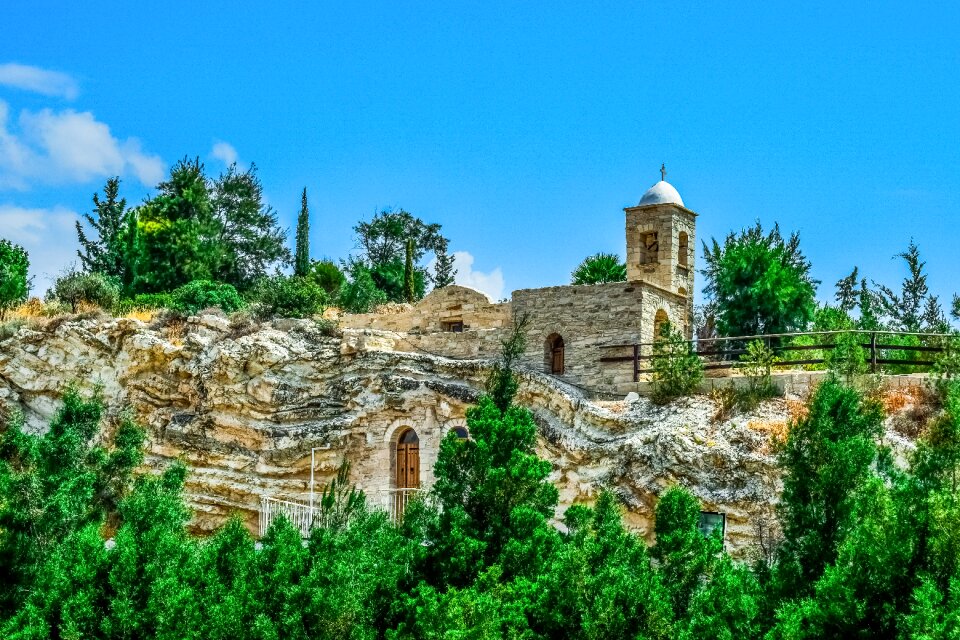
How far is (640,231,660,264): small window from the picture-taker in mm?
22922

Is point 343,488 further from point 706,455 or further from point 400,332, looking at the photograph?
point 706,455

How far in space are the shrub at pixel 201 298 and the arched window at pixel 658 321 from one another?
11567 millimetres

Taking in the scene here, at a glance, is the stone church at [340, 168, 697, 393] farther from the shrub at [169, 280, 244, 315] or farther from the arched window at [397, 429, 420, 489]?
the shrub at [169, 280, 244, 315]

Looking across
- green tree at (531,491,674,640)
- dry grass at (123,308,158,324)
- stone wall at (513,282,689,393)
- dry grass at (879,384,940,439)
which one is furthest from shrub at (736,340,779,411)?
dry grass at (123,308,158,324)

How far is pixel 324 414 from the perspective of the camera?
74.0ft

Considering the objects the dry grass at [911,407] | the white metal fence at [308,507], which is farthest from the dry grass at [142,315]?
the dry grass at [911,407]

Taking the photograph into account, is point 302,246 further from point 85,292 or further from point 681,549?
point 681,549

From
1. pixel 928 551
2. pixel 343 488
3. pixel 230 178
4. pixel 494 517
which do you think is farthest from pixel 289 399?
pixel 230 178

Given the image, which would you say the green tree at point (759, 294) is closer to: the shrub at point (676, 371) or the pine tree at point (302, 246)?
the shrub at point (676, 371)

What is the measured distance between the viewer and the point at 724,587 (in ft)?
Answer: 43.8

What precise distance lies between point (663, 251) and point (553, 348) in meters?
2.89

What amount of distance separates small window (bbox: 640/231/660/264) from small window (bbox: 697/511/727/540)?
6685mm

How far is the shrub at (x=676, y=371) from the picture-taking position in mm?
19328

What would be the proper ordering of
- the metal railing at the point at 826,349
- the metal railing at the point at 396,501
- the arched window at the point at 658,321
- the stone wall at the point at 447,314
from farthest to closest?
the stone wall at the point at 447,314 < the arched window at the point at 658,321 < the metal railing at the point at 396,501 < the metal railing at the point at 826,349
